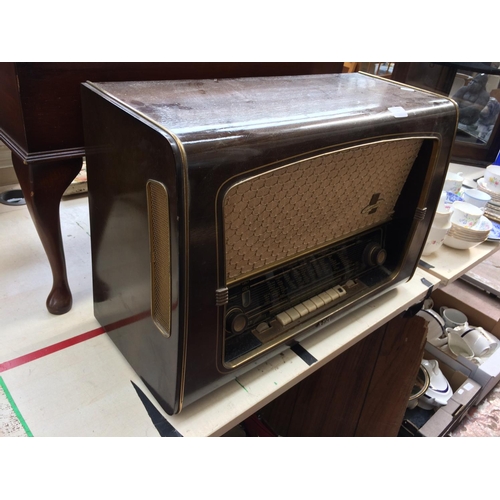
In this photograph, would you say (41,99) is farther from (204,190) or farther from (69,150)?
(204,190)

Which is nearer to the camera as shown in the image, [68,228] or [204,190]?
[204,190]

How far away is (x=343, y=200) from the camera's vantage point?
790 mm

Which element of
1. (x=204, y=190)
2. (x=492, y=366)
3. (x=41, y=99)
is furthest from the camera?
(x=492, y=366)

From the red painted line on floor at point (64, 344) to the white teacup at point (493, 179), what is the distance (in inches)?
55.1

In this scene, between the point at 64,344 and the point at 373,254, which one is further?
the point at 373,254

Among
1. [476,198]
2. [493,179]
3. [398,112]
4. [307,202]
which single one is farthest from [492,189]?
[307,202]

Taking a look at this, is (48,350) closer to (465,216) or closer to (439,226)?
(439,226)

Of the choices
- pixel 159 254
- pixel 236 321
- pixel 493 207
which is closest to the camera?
pixel 159 254

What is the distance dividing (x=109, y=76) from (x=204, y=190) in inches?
12.7

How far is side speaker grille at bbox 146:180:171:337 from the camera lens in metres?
0.55

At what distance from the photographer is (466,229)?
119 cm

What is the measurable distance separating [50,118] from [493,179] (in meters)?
1.50

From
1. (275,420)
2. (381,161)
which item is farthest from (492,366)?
(381,161)

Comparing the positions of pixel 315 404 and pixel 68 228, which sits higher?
pixel 68 228
